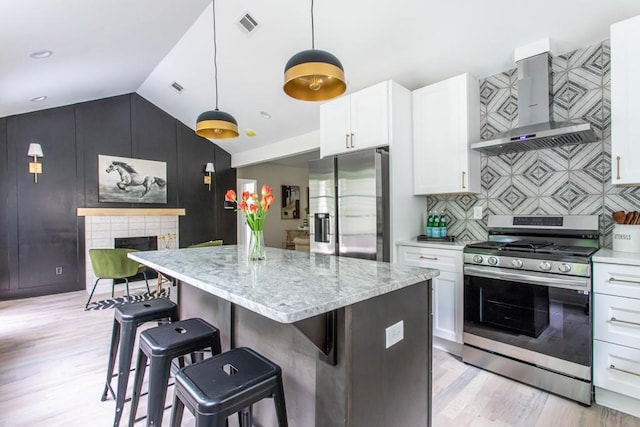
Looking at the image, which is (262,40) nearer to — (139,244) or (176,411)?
(176,411)

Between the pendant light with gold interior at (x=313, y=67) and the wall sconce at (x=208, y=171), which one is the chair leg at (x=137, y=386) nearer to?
the pendant light with gold interior at (x=313, y=67)

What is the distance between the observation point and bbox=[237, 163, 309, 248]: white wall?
792 centimetres

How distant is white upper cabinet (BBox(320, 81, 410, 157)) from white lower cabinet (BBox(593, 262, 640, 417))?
1889 millimetres

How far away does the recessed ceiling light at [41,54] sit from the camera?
9.71 ft

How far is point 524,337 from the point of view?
2.21 m

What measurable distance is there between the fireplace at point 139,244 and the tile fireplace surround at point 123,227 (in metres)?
0.06

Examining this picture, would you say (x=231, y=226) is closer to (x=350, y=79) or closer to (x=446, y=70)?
(x=350, y=79)

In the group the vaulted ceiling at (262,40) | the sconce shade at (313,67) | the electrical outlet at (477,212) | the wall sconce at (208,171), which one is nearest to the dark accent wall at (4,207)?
the vaulted ceiling at (262,40)

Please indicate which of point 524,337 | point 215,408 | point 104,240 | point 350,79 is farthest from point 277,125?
point 215,408

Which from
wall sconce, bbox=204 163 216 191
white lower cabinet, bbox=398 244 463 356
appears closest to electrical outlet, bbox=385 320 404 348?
white lower cabinet, bbox=398 244 463 356

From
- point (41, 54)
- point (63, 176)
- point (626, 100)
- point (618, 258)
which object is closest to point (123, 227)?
point (63, 176)

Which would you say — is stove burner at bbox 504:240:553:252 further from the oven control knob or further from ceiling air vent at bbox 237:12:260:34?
ceiling air vent at bbox 237:12:260:34

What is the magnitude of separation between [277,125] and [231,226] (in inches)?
109

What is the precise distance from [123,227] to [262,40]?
3932 millimetres
